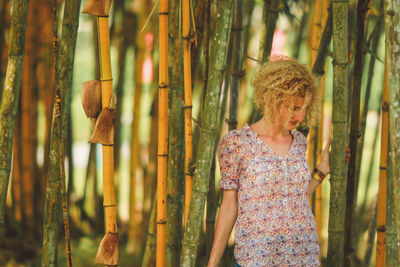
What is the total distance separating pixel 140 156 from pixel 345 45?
7.80ft

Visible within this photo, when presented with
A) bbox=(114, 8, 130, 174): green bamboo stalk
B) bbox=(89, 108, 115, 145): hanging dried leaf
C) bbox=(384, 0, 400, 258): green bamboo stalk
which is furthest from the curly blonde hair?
bbox=(114, 8, 130, 174): green bamboo stalk

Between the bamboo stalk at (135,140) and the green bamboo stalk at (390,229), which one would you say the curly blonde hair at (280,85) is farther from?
the bamboo stalk at (135,140)

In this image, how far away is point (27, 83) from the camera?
3.16m

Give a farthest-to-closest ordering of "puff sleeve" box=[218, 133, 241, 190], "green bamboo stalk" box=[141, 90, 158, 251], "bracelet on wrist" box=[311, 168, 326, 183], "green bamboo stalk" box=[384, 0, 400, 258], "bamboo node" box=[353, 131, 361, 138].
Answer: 1. "green bamboo stalk" box=[141, 90, 158, 251]
2. "bamboo node" box=[353, 131, 361, 138]
3. "bracelet on wrist" box=[311, 168, 326, 183]
4. "puff sleeve" box=[218, 133, 241, 190]
5. "green bamboo stalk" box=[384, 0, 400, 258]

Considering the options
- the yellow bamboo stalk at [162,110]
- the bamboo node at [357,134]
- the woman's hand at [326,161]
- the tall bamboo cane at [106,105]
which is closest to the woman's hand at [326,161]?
the woman's hand at [326,161]

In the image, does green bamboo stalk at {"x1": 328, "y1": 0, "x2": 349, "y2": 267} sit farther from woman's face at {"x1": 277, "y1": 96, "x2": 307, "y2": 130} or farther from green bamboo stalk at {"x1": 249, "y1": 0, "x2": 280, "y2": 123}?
green bamboo stalk at {"x1": 249, "y1": 0, "x2": 280, "y2": 123}

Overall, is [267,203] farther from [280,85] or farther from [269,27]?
[269,27]

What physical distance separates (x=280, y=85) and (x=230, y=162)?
26 cm

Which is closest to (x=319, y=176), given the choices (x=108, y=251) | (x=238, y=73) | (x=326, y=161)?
(x=326, y=161)

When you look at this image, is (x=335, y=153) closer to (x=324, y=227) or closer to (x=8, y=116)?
(x=8, y=116)

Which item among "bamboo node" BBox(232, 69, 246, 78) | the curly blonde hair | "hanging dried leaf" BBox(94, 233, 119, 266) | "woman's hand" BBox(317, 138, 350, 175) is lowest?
"hanging dried leaf" BBox(94, 233, 119, 266)

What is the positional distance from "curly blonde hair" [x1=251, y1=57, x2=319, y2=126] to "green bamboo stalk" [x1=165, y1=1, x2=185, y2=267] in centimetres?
23

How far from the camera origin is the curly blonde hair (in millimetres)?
1412

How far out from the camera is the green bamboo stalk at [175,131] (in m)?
1.44
